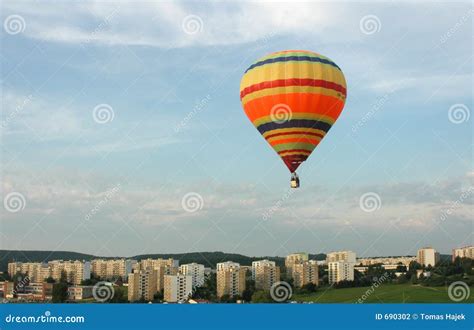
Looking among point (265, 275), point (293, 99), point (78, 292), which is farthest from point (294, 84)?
point (78, 292)

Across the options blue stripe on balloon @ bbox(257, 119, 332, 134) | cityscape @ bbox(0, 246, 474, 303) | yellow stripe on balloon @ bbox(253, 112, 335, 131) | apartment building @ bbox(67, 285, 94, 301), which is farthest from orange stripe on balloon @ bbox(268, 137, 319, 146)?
apartment building @ bbox(67, 285, 94, 301)

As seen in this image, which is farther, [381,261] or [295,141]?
[381,261]

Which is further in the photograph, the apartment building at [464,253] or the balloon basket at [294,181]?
the apartment building at [464,253]

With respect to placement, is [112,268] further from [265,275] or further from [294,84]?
[294,84]

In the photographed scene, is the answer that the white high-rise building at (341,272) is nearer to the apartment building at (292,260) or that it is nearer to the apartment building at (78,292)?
the apartment building at (292,260)

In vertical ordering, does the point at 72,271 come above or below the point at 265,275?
above

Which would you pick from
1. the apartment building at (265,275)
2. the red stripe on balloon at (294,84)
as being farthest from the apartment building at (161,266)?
the red stripe on balloon at (294,84)
